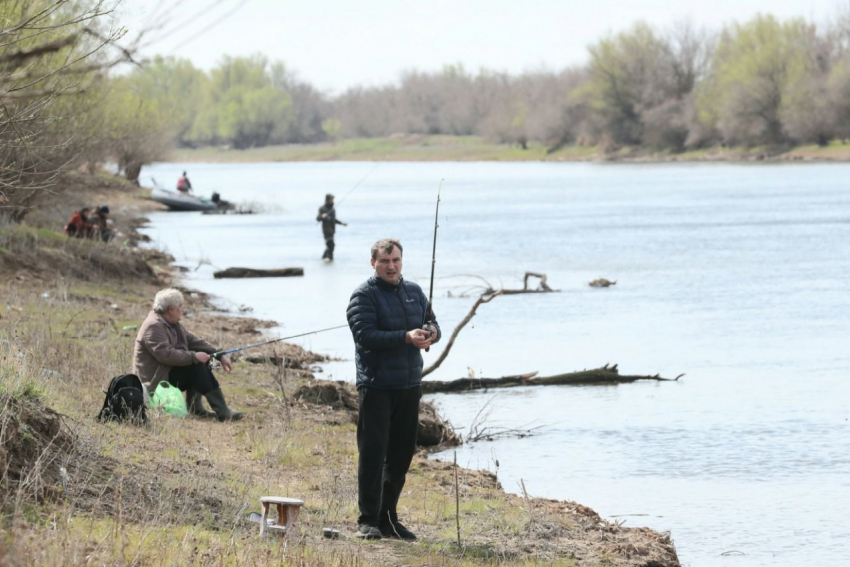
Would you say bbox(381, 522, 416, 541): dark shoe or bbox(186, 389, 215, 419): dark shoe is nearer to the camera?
bbox(381, 522, 416, 541): dark shoe

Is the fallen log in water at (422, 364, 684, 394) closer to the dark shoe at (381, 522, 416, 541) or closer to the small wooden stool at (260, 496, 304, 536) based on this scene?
the dark shoe at (381, 522, 416, 541)

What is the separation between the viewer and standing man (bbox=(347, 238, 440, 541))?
716cm

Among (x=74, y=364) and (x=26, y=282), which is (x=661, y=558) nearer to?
(x=74, y=364)

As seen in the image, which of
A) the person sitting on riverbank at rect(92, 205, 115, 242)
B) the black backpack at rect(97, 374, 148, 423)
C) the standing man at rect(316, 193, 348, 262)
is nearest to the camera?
the black backpack at rect(97, 374, 148, 423)

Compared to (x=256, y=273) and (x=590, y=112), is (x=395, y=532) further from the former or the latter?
(x=590, y=112)

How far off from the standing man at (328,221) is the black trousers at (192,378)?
17897mm

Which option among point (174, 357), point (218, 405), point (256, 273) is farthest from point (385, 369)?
point (256, 273)

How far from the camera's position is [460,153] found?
13275cm

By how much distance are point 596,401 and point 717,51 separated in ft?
312

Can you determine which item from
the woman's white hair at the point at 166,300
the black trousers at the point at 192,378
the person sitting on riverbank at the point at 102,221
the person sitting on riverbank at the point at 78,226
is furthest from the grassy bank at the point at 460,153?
the woman's white hair at the point at 166,300

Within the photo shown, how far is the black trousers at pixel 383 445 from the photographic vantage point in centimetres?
726

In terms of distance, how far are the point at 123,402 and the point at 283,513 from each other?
294 cm

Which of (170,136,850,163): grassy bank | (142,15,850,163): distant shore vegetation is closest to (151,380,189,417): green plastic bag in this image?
(142,15,850,163): distant shore vegetation

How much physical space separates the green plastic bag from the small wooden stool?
11.8ft
